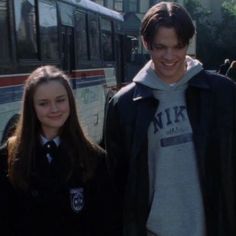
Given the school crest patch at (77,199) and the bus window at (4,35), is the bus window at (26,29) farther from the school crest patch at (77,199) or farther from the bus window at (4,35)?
the school crest patch at (77,199)

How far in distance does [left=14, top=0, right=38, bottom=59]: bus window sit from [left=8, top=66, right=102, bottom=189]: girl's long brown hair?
4677 millimetres

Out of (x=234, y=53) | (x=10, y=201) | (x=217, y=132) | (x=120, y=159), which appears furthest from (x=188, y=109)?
(x=234, y=53)

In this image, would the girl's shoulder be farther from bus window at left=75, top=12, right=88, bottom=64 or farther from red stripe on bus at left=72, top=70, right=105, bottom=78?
bus window at left=75, top=12, right=88, bottom=64

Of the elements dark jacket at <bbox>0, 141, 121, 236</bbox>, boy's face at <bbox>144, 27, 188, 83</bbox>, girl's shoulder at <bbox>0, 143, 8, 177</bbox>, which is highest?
boy's face at <bbox>144, 27, 188, 83</bbox>

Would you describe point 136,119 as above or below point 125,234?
above

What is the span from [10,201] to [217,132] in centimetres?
101

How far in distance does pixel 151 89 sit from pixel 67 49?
→ 7116mm

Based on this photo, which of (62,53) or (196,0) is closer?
(62,53)

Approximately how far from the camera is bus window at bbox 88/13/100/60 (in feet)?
39.6

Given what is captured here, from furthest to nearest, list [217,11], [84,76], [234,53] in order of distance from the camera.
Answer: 1. [217,11]
2. [234,53]
3. [84,76]

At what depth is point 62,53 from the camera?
9.88 metres

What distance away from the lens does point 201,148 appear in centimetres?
305

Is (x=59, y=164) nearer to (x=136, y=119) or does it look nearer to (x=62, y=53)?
(x=136, y=119)

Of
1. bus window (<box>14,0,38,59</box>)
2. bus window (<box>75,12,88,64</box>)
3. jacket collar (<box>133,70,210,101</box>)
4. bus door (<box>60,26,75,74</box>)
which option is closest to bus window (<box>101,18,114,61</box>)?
bus window (<box>75,12,88,64</box>)
